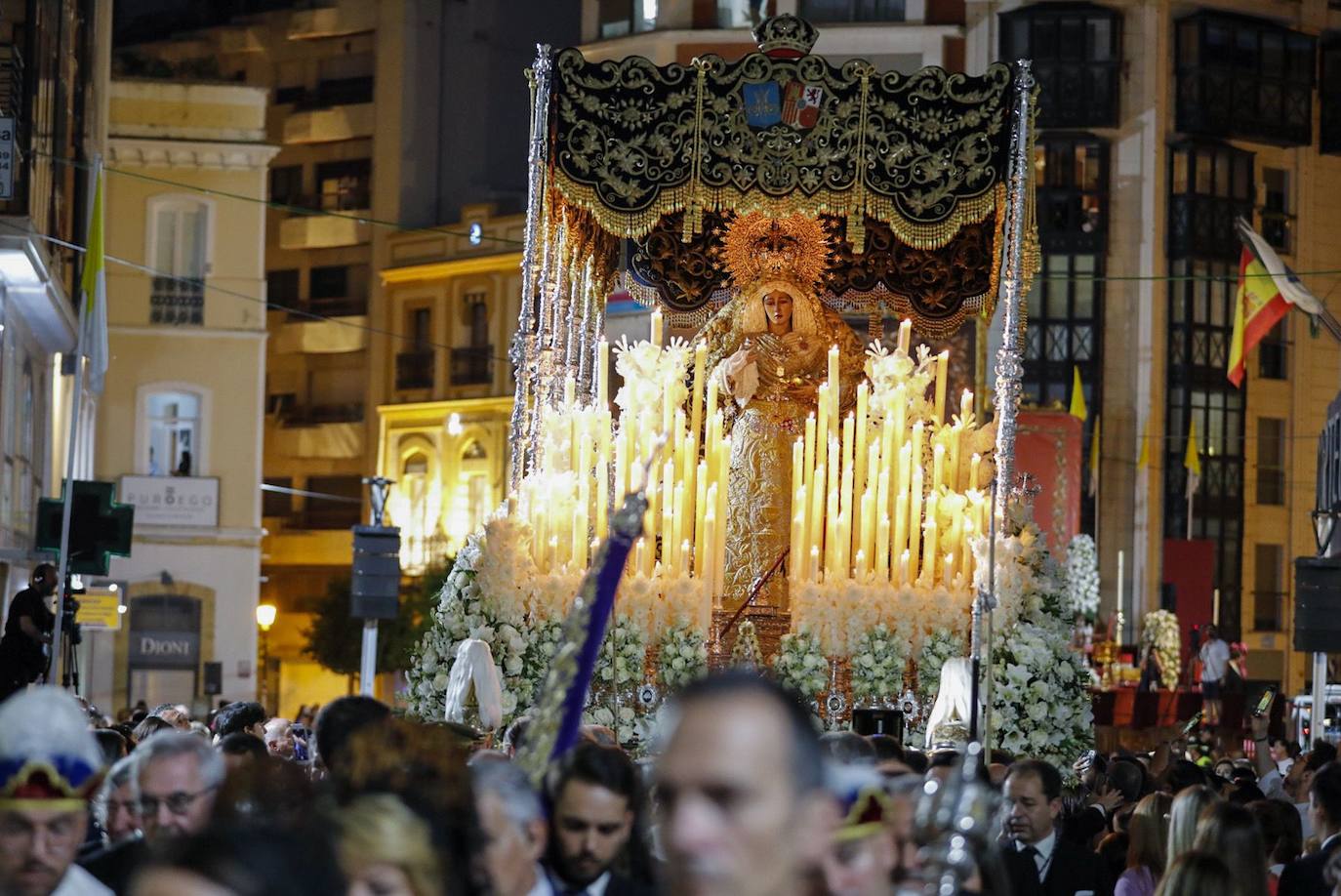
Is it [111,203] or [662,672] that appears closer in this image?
[662,672]

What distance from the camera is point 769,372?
17.4 metres

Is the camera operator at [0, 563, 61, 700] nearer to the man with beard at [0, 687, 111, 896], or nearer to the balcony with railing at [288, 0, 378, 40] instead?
the man with beard at [0, 687, 111, 896]

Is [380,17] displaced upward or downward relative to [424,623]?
upward

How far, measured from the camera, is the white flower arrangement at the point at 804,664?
1569 centimetres

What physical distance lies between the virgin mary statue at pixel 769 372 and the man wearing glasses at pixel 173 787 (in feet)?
38.1

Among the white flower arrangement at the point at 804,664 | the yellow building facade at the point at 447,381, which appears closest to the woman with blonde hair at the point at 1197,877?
the white flower arrangement at the point at 804,664

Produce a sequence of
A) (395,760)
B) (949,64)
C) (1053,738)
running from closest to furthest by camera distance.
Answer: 1. (395,760)
2. (1053,738)
3. (949,64)

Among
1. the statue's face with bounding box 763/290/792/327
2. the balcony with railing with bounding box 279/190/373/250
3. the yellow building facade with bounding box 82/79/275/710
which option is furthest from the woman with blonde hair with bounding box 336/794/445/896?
the balcony with railing with bounding box 279/190/373/250

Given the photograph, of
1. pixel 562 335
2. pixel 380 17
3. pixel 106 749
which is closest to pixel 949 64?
pixel 380 17

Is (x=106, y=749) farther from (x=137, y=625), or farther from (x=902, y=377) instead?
(x=137, y=625)

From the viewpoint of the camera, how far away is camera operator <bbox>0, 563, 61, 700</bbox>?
1484 cm

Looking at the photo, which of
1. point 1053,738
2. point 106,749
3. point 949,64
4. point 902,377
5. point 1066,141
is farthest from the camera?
point 1066,141

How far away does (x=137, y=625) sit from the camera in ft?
127

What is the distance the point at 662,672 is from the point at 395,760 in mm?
11046
